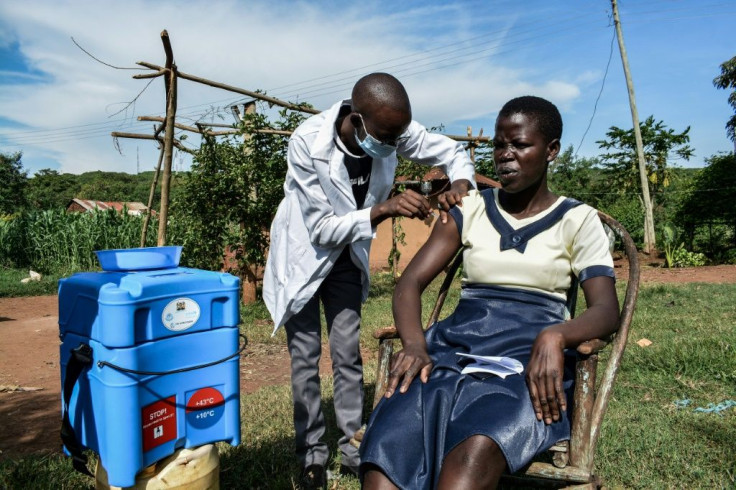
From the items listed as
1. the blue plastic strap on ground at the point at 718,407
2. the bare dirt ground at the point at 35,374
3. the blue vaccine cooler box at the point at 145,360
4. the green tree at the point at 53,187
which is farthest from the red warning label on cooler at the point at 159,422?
the green tree at the point at 53,187

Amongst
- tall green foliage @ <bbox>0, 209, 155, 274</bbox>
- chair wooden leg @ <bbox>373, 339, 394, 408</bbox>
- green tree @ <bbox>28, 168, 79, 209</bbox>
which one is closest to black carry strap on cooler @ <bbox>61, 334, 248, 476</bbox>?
chair wooden leg @ <bbox>373, 339, 394, 408</bbox>

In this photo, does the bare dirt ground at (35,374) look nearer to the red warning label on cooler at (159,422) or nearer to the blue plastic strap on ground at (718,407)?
the red warning label on cooler at (159,422)

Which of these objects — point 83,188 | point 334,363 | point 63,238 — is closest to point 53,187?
point 83,188

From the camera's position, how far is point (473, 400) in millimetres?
1847

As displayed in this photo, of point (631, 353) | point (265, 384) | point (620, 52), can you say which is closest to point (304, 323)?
point (265, 384)

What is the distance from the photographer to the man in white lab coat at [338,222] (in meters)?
2.45

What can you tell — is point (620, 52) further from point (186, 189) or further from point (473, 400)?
point (473, 400)

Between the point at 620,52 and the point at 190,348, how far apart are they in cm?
1744

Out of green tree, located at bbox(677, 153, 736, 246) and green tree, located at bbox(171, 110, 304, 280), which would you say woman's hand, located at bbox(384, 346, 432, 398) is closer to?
green tree, located at bbox(171, 110, 304, 280)

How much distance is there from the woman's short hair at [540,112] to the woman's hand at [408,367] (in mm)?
977

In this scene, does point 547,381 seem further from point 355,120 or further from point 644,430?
point 644,430

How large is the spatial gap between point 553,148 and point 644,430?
1.91 meters

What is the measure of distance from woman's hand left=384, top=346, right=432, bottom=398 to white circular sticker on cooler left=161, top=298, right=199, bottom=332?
753 mm

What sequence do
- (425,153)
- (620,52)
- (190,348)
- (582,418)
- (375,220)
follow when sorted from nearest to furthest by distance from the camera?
(582,418), (190,348), (375,220), (425,153), (620,52)
